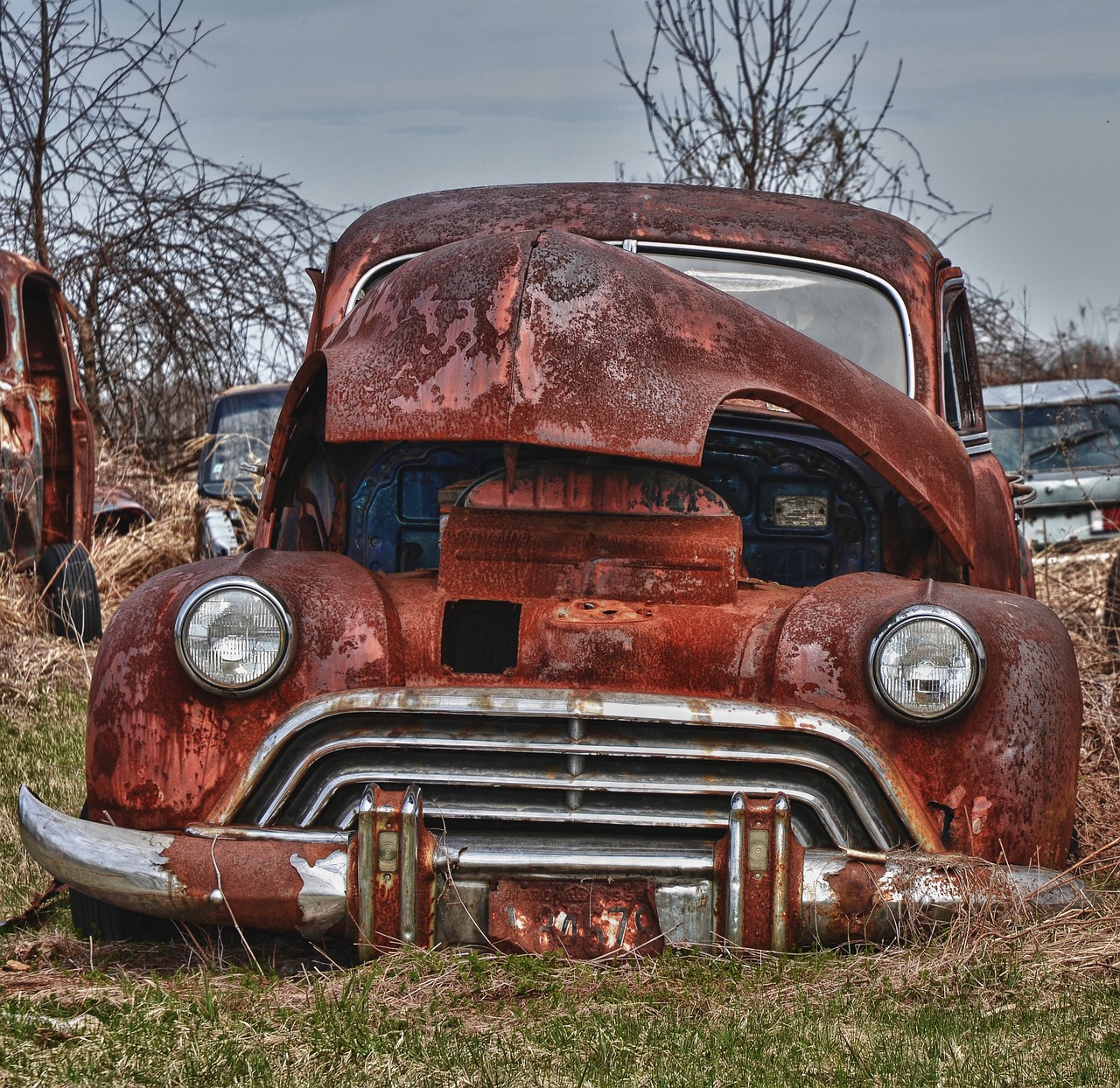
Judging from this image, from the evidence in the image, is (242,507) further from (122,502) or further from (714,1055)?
(714,1055)

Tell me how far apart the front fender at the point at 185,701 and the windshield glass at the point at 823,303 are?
58.6 inches

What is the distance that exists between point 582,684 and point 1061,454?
661 cm

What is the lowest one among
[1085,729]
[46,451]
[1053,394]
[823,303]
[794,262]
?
[1085,729]

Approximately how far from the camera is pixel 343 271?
3.77 m

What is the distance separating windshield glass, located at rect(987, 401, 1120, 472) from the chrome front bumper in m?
6.72

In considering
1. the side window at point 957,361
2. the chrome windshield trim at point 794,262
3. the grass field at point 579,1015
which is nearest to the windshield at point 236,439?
the chrome windshield trim at point 794,262

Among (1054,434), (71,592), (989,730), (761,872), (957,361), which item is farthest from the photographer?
(1054,434)

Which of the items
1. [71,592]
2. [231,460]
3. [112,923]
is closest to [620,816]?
[112,923]

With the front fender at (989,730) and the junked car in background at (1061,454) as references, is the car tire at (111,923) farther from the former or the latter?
the junked car in background at (1061,454)

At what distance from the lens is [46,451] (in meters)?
6.67

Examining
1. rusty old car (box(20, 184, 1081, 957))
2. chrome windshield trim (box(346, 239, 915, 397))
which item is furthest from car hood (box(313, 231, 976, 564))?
chrome windshield trim (box(346, 239, 915, 397))

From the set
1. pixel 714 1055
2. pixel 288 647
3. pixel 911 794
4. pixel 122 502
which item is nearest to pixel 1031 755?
pixel 911 794

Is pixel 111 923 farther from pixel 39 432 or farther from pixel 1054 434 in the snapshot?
pixel 1054 434

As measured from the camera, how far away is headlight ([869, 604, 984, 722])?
2.39 m
